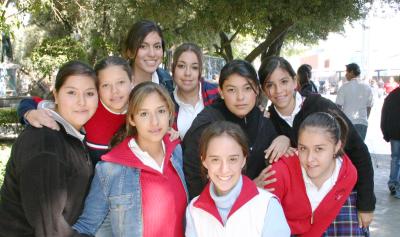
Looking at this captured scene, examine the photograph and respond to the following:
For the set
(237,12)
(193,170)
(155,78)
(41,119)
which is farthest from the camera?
(237,12)

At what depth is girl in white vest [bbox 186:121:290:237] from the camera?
7.17 feet

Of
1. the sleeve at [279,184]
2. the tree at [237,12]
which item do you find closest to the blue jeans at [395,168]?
the tree at [237,12]

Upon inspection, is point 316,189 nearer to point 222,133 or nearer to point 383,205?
point 222,133

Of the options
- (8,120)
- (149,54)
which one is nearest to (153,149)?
(149,54)

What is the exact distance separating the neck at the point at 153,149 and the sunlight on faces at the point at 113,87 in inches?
14.0

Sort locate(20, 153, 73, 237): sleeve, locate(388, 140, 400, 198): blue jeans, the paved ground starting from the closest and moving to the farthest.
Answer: locate(20, 153, 73, 237): sleeve → the paved ground → locate(388, 140, 400, 198): blue jeans

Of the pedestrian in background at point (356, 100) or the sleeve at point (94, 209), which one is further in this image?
the pedestrian in background at point (356, 100)

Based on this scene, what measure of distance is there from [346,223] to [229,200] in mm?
894

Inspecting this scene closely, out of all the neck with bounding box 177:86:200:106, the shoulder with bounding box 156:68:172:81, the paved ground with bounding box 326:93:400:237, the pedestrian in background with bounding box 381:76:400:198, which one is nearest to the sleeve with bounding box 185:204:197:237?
the neck with bounding box 177:86:200:106

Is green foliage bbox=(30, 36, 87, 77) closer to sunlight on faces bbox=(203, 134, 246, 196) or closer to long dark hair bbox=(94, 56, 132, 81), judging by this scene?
long dark hair bbox=(94, 56, 132, 81)

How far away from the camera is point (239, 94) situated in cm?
266

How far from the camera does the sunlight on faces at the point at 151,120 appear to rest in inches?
93.5

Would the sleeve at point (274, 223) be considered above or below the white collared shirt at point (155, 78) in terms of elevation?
below

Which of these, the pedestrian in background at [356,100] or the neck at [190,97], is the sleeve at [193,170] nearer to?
the neck at [190,97]
